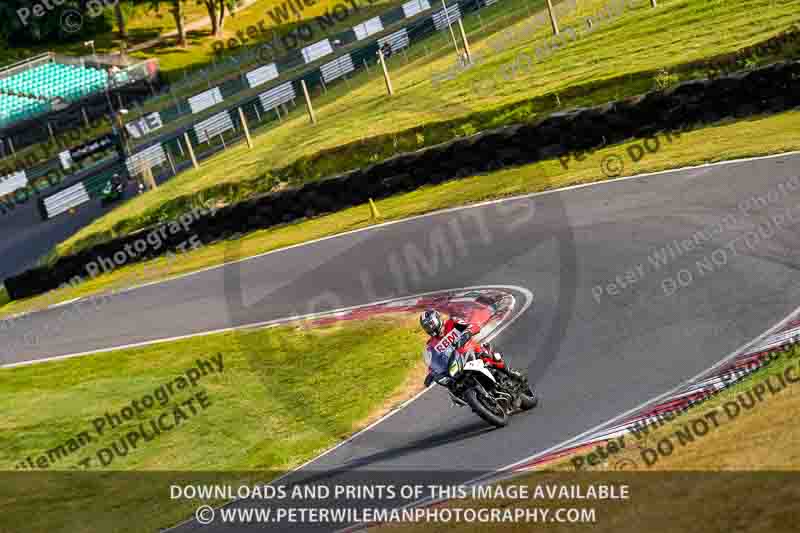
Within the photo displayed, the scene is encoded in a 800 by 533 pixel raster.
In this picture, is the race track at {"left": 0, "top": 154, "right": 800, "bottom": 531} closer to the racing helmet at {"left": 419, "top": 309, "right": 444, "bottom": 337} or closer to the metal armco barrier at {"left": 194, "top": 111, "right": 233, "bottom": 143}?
the racing helmet at {"left": 419, "top": 309, "right": 444, "bottom": 337}

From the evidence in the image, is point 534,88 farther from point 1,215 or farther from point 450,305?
point 1,215

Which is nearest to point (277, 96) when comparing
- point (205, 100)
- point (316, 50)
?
point (316, 50)

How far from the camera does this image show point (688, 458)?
9.76 meters

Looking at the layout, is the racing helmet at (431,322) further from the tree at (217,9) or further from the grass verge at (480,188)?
the tree at (217,9)

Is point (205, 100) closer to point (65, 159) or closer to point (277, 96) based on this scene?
point (277, 96)

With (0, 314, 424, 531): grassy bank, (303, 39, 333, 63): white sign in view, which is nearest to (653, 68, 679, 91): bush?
(0, 314, 424, 531): grassy bank

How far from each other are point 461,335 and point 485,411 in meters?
0.98

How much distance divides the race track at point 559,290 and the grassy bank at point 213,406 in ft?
3.82

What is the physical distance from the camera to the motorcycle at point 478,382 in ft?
40.4

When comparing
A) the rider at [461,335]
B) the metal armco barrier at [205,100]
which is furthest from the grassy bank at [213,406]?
the metal armco barrier at [205,100]

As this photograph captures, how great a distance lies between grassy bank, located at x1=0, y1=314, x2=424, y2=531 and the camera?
51.6 ft

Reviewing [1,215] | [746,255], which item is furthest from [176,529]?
[1,215]

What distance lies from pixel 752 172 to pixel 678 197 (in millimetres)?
1372

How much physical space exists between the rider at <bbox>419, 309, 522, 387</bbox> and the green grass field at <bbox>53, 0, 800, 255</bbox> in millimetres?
14030
